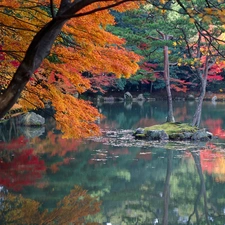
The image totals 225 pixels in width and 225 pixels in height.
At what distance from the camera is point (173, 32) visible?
1362 cm

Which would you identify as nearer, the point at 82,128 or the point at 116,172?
the point at 82,128

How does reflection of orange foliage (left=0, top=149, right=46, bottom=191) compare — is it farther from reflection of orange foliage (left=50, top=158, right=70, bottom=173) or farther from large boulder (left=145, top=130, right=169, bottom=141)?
large boulder (left=145, top=130, right=169, bottom=141)

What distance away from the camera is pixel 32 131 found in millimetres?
15578

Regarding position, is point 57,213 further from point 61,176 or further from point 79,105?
point 61,176

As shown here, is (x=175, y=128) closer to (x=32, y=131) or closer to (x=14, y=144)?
(x=14, y=144)

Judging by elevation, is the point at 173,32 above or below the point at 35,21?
above

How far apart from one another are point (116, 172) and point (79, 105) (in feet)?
11.5

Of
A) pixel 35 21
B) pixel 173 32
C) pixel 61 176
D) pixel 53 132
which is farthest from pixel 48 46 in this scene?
pixel 53 132

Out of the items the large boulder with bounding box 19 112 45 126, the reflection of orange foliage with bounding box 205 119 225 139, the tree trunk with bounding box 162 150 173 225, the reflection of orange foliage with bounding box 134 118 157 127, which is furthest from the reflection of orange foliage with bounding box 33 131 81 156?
the reflection of orange foliage with bounding box 205 119 225 139

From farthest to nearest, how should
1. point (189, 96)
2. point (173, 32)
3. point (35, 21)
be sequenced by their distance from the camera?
1. point (189, 96)
2. point (173, 32)
3. point (35, 21)

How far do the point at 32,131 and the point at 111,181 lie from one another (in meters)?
7.92

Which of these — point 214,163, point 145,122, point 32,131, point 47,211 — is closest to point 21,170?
point 47,211

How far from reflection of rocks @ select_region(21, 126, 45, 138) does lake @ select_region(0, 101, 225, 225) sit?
0.79 metres

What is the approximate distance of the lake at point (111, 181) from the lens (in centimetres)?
635
